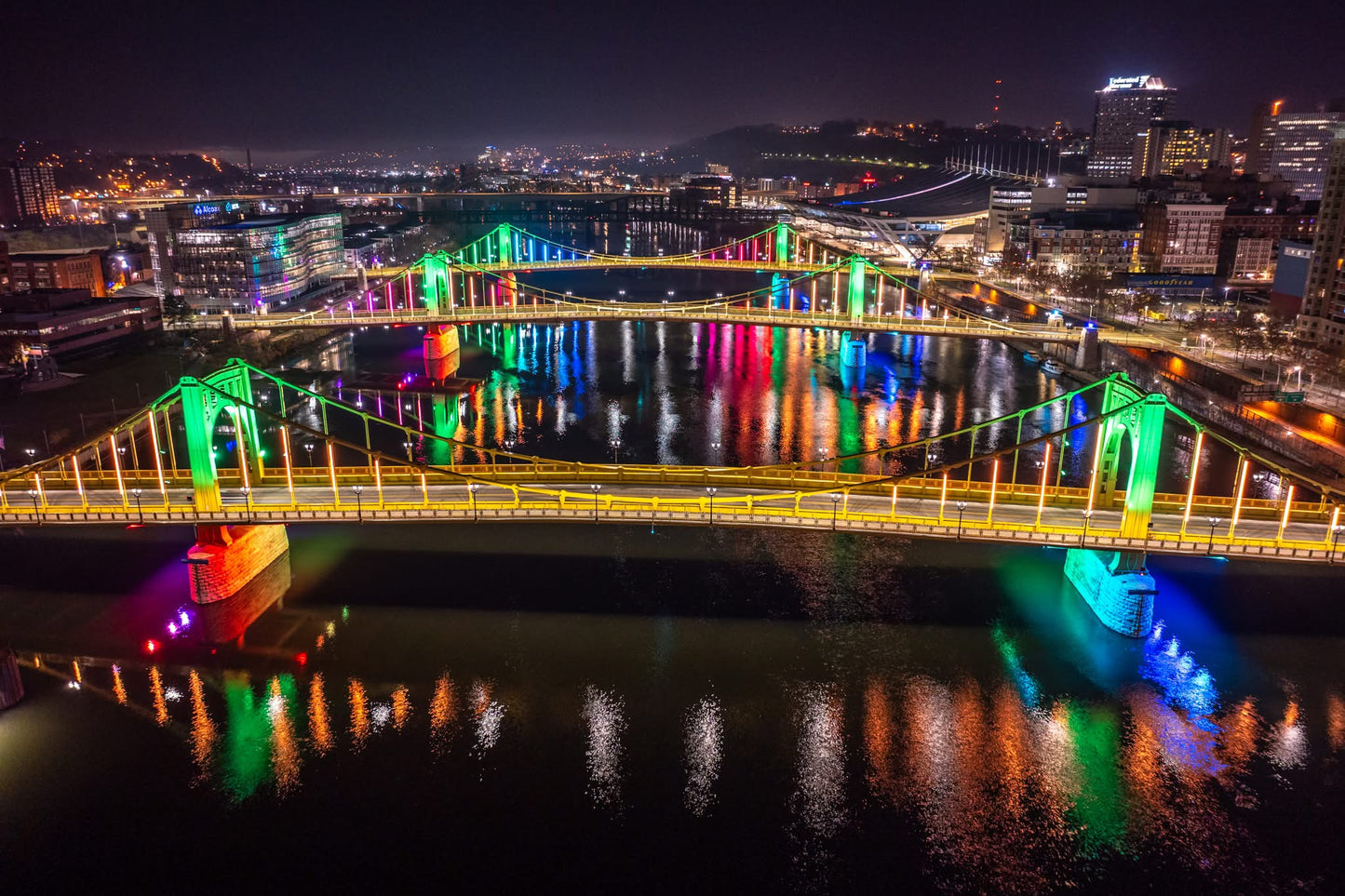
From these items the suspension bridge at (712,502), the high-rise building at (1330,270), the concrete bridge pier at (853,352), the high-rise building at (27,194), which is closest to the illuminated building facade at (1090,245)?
the concrete bridge pier at (853,352)

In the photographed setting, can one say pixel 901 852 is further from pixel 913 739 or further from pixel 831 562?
pixel 831 562


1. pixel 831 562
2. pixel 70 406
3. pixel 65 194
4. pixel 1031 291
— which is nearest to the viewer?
pixel 831 562

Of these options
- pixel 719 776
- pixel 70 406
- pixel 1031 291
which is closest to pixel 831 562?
pixel 719 776

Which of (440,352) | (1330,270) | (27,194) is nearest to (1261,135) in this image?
(1330,270)

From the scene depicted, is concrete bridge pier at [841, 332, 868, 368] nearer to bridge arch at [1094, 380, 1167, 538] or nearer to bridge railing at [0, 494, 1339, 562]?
bridge arch at [1094, 380, 1167, 538]

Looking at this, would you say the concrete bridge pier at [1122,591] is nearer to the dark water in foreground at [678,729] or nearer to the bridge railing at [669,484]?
the dark water in foreground at [678,729]

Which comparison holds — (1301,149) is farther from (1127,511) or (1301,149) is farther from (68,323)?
(68,323)
